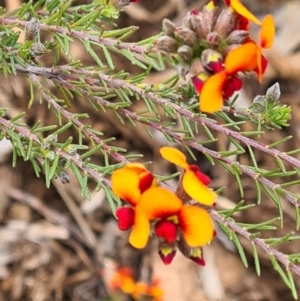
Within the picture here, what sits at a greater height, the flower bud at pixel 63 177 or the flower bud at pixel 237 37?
the flower bud at pixel 237 37

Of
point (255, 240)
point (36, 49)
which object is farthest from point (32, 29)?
point (255, 240)

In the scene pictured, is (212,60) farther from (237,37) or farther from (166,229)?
(166,229)

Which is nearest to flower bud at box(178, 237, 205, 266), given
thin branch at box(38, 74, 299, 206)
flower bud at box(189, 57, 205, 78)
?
thin branch at box(38, 74, 299, 206)

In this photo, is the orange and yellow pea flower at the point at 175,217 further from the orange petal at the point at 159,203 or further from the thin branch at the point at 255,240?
the thin branch at the point at 255,240

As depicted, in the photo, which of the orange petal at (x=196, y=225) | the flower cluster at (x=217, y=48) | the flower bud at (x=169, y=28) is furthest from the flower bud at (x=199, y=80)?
the orange petal at (x=196, y=225)

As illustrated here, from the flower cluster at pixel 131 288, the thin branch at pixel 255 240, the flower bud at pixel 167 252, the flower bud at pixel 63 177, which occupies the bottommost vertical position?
the flower cluster at pixel 131 288

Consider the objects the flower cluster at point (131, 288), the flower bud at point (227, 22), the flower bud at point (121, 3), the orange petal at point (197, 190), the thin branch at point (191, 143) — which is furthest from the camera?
the flower cluster at point (131, 288)

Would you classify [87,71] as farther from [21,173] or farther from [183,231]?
[21,173]

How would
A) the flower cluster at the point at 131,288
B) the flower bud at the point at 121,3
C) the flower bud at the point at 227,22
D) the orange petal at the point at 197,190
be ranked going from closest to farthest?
the orange petal at the point at 197,190
the flower bud at the point at 227,22
the flower bud at the point at 121,3
the flower cluster at the point at 131,288
